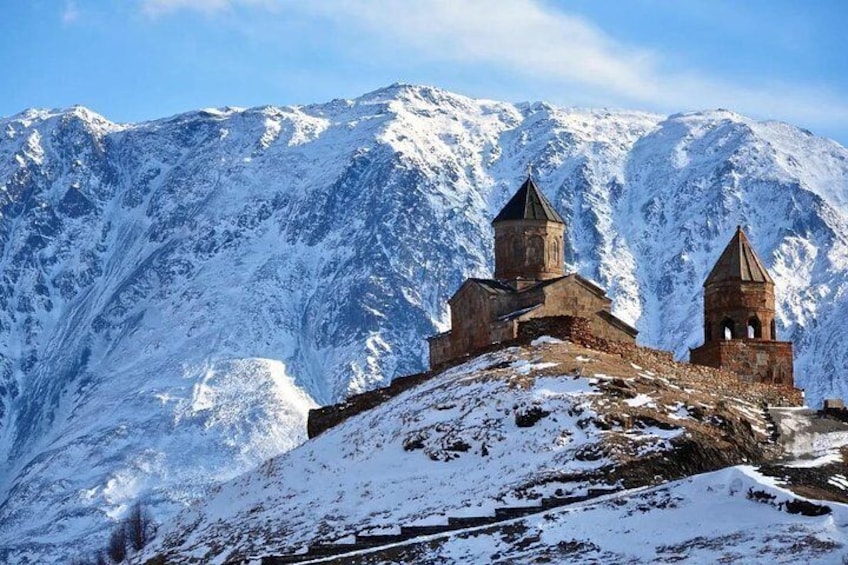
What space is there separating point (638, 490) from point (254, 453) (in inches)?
5780

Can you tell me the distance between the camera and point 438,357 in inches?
2972

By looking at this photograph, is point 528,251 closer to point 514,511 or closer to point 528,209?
point 528,209

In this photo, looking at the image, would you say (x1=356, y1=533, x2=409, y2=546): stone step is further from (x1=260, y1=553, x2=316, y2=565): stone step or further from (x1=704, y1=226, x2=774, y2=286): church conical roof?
(x1=704, y1=226, x2=774, y2=286): church conical roof

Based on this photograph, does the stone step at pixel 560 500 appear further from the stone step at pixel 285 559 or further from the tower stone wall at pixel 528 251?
the tower stone wall at pixel 528 251

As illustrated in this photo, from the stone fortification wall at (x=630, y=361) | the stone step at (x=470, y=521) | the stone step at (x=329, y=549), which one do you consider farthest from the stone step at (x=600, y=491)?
the stone fortification wall at (x=630, y=361)

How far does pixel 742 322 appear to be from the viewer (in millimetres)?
69875

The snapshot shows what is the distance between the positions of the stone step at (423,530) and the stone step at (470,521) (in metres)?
0.18

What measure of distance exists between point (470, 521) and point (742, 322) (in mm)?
27204

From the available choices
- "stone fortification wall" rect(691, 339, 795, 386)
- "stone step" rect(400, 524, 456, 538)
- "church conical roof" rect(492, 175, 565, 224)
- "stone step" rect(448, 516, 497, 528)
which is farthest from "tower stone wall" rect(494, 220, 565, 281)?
"stone step" rect(448, 516, 497, 528)

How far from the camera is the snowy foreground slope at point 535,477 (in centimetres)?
3894

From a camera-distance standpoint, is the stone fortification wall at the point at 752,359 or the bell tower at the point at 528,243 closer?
the stone fortification wall at the point at 752,359

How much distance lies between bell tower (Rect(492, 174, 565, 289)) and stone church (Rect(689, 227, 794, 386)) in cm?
697

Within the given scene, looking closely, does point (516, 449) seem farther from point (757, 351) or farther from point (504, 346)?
point (757, 351)

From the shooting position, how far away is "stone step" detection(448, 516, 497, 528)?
44.8 meters
